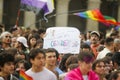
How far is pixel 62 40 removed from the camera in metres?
11.2

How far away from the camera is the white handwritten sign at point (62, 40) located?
11070 mm

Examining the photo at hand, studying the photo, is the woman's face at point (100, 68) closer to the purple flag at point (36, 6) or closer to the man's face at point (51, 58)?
the man's face at point (51, 58)

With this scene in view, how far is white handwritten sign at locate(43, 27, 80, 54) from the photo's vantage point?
11.1m

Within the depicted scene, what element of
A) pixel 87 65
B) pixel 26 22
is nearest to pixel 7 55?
pixel 87 65

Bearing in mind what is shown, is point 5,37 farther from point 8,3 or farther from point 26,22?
point 8,3

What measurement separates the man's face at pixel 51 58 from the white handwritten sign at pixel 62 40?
6.12 feet

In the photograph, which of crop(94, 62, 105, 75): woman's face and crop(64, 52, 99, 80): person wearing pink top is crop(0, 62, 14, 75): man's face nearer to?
crop(64, 52, 99, 80): person wearing pink top

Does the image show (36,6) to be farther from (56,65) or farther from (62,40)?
(56,65)

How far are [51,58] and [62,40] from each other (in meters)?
2.21

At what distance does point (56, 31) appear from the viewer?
1130 centimetres

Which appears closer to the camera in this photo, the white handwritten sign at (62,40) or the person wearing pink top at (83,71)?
the person wearing pink top at (83,71)

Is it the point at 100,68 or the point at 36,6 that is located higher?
the point at 36,6

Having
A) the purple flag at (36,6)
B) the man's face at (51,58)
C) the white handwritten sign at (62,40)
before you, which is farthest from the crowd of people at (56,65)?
the purple flag at (36,6)

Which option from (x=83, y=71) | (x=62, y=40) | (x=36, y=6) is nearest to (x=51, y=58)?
(x=83, y=71)
